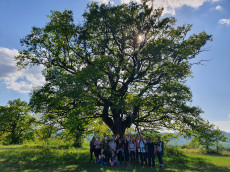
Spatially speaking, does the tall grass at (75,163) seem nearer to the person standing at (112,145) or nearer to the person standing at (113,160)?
the person standing at (113,160)

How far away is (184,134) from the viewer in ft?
54.5

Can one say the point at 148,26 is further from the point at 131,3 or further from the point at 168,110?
the point at 168,110

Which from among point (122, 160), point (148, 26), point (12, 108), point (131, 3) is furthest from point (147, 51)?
point (12, 108)

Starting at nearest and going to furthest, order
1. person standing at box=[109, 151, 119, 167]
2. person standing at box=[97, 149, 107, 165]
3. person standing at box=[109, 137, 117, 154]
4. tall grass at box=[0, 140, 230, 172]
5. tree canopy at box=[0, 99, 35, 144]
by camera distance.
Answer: tall grass at box=[0, 140, 230, 172] → person standing at box=[109, 151, 119, 167] → person standing at box=[109, 137, 117, 154] → person standing at box=[97, 149, 107, 165] → tree canopy at box=[0, 99, 35, 144]

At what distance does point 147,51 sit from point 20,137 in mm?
40349

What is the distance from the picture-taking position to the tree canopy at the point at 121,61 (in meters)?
15.9

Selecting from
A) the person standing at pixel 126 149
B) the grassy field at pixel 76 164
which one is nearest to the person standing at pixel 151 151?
the grassy field at pixel 76 164

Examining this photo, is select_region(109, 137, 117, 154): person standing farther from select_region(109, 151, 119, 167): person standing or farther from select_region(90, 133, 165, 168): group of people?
select_region(109, 151, 119, 167): person standing

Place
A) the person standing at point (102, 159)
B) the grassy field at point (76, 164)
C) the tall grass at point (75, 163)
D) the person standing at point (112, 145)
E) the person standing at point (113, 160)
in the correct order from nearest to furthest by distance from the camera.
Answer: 1. the grassy field at point (76, 164)
2. the tall grass at point (75, 163)
3. the person standing at point (113, 160)
4. the person standing at point (112, 145)
5. the person standing at point (102, 159)

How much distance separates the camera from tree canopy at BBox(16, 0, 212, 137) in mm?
15914

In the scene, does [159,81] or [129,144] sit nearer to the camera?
[129,144]

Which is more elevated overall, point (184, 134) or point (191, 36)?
point (191, 36)

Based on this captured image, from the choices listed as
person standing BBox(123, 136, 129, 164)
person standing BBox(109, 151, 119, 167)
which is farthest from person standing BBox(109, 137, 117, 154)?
person standing BBox(123, 136, 129, 164)

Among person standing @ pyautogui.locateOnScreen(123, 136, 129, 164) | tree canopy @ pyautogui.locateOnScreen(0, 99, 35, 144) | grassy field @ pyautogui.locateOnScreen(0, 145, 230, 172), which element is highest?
tree canopy @ pyautogui.locateOnScreen(0, 99, 35, 144)
